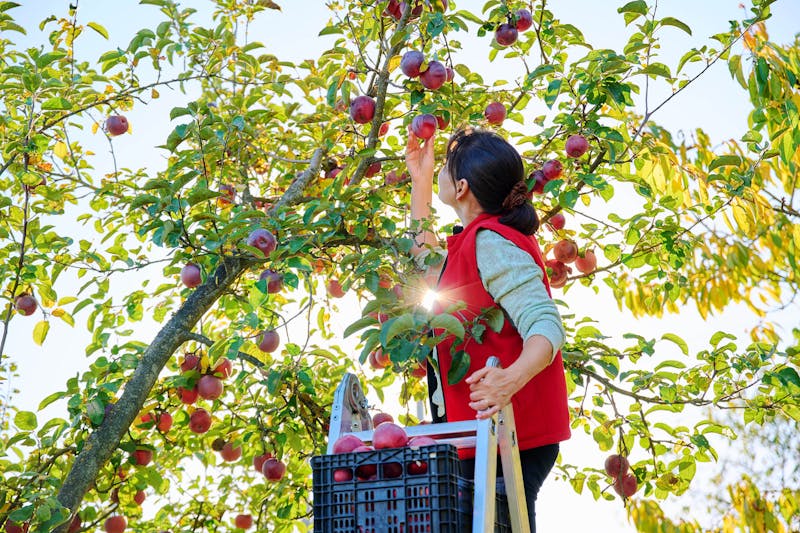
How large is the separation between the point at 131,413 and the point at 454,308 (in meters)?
1.63

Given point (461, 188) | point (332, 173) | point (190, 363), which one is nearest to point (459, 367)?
point (461, 188)

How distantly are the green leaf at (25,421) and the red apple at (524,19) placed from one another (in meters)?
2.08

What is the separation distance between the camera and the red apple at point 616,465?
10.1ft

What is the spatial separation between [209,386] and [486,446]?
69.8 inches

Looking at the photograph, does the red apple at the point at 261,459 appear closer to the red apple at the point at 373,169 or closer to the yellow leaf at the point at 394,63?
the red apple at the point at 373,169

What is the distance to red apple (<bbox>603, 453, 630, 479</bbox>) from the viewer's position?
122 inches

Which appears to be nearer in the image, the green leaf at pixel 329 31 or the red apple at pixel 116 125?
the green leaf at pixel 329 31

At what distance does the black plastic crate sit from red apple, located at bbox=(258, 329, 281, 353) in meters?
1.64

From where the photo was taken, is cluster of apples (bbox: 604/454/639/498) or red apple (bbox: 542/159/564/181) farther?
cluster of apples (bbox: 604/454/639/498)

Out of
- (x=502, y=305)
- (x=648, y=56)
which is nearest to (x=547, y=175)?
(x=648, y=56)

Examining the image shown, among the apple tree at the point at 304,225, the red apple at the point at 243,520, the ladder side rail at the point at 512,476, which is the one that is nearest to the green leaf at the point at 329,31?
the apple tree at the point at 304,225

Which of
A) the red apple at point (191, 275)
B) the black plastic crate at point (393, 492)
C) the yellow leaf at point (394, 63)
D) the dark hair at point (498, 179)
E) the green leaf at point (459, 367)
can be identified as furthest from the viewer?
the yellow leaf at point (394, 63)

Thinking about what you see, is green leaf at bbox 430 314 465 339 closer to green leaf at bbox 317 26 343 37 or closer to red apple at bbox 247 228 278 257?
red apple at bbox 247 228 278 257

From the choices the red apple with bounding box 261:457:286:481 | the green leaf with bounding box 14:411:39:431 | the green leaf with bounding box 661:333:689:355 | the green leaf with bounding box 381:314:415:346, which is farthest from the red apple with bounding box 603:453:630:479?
the green leaf with bounding box 14:411:39:431
